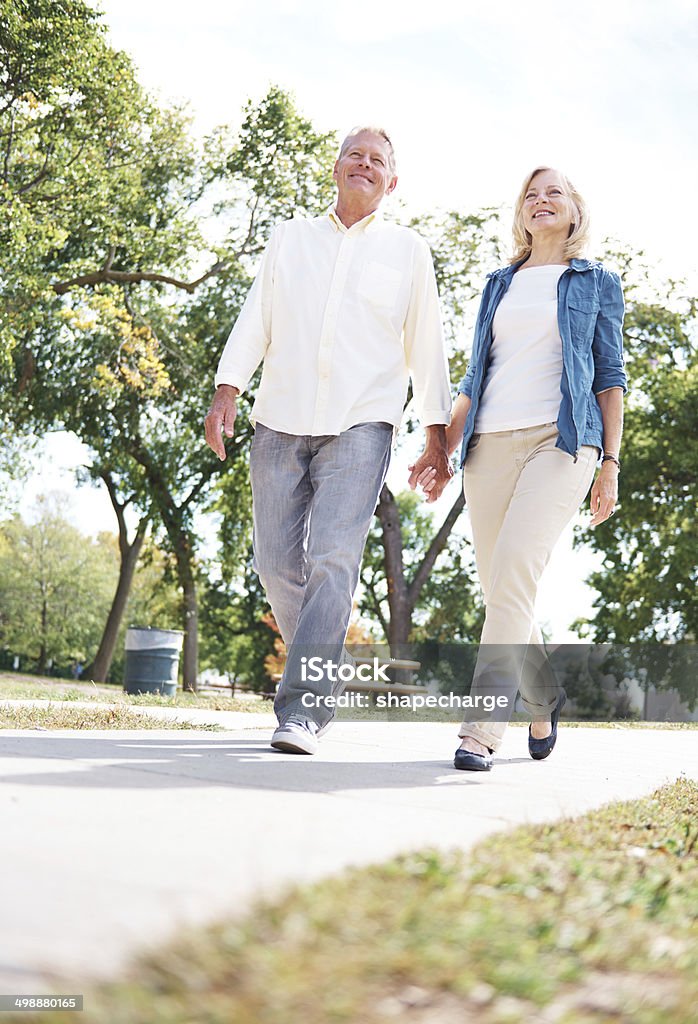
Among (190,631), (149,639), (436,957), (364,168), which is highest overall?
(364,168)

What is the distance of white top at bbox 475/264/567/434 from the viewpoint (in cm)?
470

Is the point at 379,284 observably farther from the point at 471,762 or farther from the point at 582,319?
the point at 471,762

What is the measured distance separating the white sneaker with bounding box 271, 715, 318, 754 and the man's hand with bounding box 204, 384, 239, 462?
4.14 ft

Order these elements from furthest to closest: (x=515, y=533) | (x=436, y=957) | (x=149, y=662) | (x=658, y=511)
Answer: (x=658, y=511) → (x=149, y=662) → (x=515, y=533) → (x=436, y=957)

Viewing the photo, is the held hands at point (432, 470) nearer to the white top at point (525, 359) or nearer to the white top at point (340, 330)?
the white top at point (340, 330)

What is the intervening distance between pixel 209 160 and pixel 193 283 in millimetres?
3979

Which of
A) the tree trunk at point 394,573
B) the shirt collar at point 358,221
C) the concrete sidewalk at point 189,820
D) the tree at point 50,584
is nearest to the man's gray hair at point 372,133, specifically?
the shirt collar at point 358,221

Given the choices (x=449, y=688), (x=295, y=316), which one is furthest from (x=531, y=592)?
(x=449, y=688)

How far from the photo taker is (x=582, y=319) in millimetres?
4699

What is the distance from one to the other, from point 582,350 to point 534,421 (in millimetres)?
371

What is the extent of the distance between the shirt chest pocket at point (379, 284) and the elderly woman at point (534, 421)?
1.41 ft

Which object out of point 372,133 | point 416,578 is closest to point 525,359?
point 372,133

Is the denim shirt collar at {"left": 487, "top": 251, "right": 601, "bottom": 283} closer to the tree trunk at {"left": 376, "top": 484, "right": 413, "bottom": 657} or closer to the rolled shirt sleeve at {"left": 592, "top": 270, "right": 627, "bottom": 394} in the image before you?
the rolled shirt sleeve at {"left": 592, "top": 270, "right": 627, "bottom": 394}

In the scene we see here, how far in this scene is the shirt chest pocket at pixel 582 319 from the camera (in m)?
4.68
